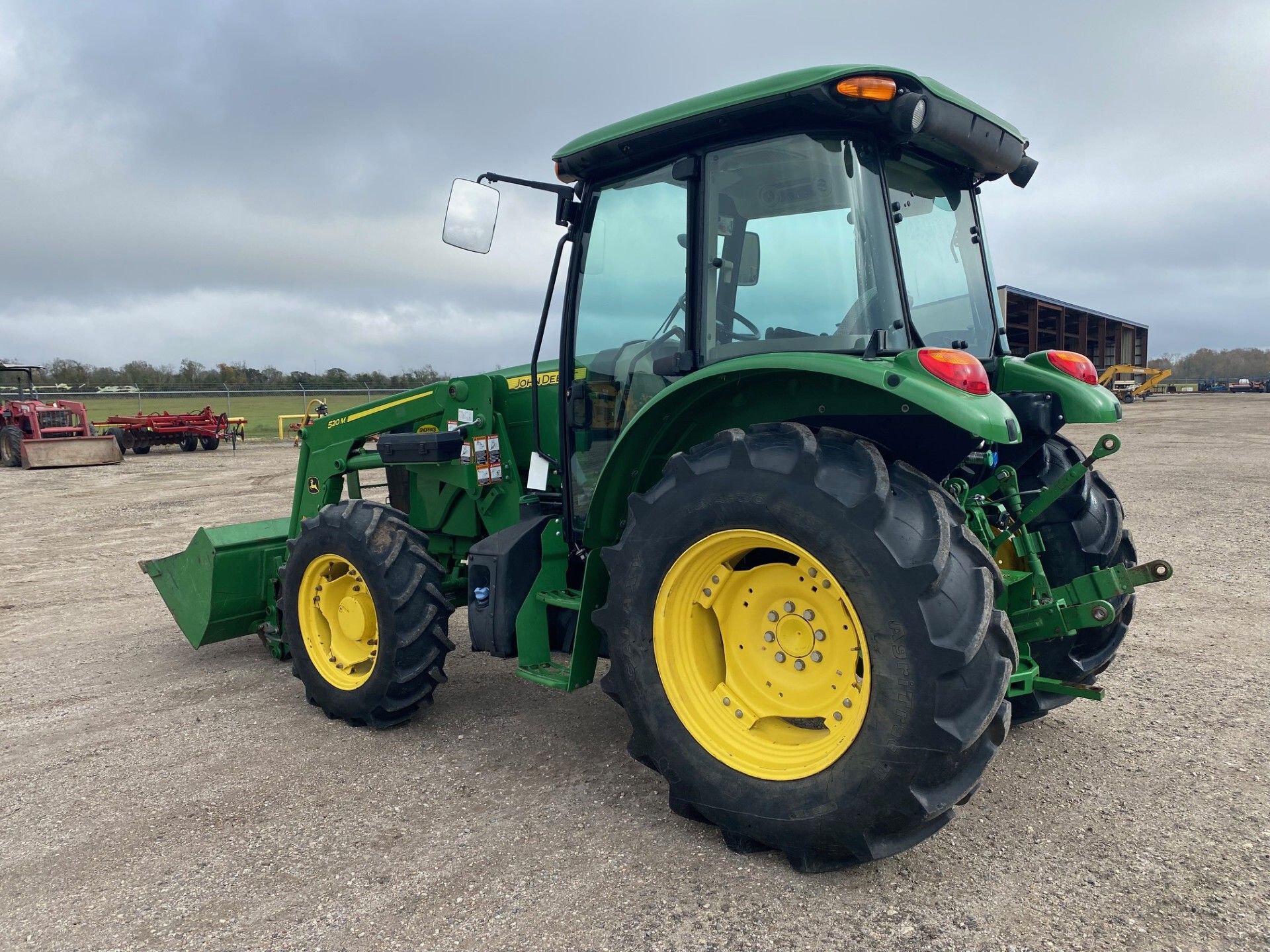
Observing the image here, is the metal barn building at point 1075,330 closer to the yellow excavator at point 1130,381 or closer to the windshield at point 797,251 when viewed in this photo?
the yellow excavator at point 1130,381

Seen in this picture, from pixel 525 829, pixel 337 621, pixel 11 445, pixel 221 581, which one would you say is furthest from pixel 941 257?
pixel 11 445

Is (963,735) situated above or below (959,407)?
below

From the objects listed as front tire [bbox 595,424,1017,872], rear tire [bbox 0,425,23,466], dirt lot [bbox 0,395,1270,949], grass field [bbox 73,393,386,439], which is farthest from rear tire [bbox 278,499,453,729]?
grass field [bbox 73,393,386,439]

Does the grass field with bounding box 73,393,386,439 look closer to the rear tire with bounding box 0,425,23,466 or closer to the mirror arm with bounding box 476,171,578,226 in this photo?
the rear tire with bounding box 0,425,23,466

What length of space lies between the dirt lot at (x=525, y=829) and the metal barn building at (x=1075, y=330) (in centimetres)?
2045

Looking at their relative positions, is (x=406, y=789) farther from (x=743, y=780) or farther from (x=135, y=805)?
(x=743, y=780)

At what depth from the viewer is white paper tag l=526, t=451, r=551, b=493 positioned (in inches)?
152

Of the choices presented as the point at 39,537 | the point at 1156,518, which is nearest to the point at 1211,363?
the point at 1156,518

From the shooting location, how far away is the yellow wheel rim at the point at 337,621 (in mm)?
4062

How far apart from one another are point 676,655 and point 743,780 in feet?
1.48

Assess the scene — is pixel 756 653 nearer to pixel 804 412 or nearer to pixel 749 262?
pixel 804 412

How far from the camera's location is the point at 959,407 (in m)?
2.35

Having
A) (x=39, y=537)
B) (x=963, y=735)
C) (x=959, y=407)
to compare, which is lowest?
(x=39, y=537)

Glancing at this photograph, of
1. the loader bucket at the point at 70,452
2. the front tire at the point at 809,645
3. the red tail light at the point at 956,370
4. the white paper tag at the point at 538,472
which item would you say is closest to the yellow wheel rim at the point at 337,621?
the white paper tag at the point at 538,472
